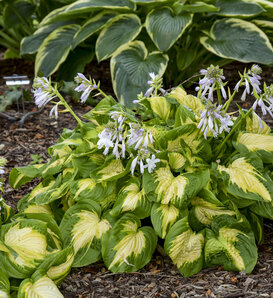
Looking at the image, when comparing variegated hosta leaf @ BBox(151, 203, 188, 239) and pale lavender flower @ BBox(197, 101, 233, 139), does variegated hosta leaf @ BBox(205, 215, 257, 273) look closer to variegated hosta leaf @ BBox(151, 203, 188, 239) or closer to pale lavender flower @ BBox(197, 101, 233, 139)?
variegated hosta leaf @ BBox(151, 203, 188, 239)

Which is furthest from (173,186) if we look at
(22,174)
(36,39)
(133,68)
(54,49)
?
(36,39)

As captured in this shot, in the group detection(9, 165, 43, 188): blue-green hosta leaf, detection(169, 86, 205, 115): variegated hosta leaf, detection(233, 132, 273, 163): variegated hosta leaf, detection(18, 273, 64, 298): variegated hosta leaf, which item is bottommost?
detection(9, 165, 43, 188): blue-green hosta leaf

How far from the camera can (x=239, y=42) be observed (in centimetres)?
452

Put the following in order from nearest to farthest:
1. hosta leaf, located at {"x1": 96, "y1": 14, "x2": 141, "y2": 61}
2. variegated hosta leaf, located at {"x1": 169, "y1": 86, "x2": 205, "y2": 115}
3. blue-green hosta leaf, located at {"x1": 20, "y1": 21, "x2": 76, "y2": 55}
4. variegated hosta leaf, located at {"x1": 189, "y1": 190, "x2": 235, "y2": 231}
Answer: variegated hosta leaf, located at {"x1": 189, "y1": 190, "x2": 235, "y2": 231} → variegated hosta leaf, located at {"x1": 169, "y1": 86, "x2": 205, "y2": 115} → hosta leaf, located at {"x1": 96, "y1": 14, "x2": 141, "y2": 61} → blue-green hosta leaf, located at {"x1": 20, "y1": 21, "x2": 76, "y2": 55}

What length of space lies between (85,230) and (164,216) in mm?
417

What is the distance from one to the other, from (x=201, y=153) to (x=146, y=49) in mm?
2235

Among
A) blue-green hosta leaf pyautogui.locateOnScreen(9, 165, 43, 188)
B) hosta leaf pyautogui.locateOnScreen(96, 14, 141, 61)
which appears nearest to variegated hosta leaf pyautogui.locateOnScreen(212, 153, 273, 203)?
blue-green hosta leaf pyautogui.locateOnScreen(9, 165, 43, 188)

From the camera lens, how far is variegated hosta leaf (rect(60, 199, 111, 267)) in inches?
97.2

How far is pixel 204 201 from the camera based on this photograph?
2.51 metres

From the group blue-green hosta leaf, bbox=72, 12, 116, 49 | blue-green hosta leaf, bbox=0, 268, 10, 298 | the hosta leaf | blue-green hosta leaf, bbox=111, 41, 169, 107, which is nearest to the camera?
blue-green hosta leaf, bbox=0, 268, 10, 298

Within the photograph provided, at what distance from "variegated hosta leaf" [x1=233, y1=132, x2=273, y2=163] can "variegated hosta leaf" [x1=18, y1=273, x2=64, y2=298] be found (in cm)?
119

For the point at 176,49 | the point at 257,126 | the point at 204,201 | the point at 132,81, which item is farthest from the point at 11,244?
the point at 176,49

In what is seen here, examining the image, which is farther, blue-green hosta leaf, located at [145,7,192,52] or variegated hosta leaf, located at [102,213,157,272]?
blue-green hosta leaf, located at [145,7,192,52]

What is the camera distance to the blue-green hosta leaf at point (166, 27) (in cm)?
436
